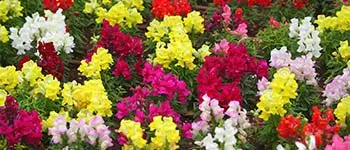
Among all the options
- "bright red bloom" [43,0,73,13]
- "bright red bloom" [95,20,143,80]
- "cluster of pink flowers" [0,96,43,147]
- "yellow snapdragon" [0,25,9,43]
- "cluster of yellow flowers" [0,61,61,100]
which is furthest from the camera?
"bright red bloom" [43,0,73,13]

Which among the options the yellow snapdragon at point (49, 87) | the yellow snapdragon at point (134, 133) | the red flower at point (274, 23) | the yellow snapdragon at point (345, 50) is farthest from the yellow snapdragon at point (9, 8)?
the yellow snapdragon at point (345, 50)

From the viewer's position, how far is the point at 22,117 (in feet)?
17.8

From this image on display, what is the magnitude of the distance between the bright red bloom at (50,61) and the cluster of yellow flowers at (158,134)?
126 cm

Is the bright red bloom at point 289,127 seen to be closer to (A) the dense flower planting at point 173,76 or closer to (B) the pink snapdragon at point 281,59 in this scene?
(A) the dense flower planting at point 173,76

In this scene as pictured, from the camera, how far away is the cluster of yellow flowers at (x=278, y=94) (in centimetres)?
558

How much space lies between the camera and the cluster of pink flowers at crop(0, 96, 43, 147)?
17.6 feet

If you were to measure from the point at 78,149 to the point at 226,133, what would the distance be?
1.04 metres

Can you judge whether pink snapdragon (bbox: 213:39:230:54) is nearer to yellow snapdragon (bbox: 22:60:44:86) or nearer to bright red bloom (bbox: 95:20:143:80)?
bright red bloom (bbox: 95:20:143:80)

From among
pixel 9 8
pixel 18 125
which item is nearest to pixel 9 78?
pixel 18 125

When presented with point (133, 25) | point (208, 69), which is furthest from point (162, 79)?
point (133, 25)

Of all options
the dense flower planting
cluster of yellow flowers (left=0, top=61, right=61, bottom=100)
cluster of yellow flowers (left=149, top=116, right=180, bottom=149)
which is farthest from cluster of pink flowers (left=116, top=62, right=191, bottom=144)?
cluster of yellow flowers (left=0, top=61, right=61, bottom=100)

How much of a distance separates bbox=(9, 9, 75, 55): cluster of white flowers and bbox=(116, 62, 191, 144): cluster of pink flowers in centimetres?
88

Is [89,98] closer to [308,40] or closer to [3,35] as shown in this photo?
[3,35]

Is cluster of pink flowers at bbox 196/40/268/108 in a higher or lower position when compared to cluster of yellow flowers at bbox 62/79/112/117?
higher
